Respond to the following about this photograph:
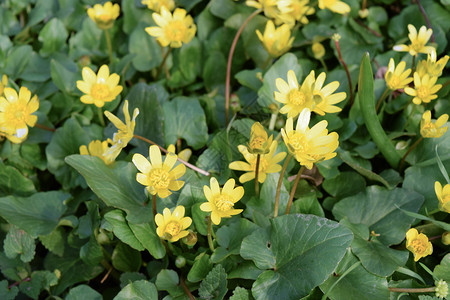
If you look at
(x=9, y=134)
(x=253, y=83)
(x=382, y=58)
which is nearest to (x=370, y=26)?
(x=382, y=58)

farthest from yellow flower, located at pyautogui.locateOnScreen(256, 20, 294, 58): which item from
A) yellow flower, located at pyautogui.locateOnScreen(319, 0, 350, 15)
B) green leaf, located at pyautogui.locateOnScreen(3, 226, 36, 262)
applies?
green leaf, located at pyautogui.locateOnScreen(3, 226, 36, 262)

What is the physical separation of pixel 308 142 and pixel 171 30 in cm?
86

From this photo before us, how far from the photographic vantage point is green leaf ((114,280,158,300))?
48.1 inches

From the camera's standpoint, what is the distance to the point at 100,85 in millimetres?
1606

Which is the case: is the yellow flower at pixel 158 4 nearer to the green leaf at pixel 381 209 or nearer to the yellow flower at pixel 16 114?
the yellow flower at pixel 16 114

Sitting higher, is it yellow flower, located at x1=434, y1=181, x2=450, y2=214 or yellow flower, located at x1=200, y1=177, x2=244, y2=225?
yellow flower, located at x1=434, y1=181, x2=450, y2=214

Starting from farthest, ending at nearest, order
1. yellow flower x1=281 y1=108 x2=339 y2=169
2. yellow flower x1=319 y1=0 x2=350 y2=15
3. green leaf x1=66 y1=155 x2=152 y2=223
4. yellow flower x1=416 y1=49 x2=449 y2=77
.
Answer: yellow flower x1=319 y1=0 x2=350 y2=15 < yellow flower x1=416 y1=49 x2=449 y2=77 < green leaf x1=66 y1=155 x2=152 y2=223 < yellow flower x1=281 y1=108 x2=339 y2=169

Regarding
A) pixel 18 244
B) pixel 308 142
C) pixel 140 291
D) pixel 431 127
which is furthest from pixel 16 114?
pixel 431 127

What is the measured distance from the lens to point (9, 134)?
154 cm

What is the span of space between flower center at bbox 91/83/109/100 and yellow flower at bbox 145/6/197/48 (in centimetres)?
29

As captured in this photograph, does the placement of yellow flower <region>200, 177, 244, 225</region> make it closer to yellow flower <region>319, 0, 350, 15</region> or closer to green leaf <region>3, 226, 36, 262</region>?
green leaf <region>3, 226, 36, 262</region>

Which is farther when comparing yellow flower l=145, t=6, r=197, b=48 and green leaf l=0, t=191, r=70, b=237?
yellow flower l=145, t=6, r=197, b=48

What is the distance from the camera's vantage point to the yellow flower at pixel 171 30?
1735 mm

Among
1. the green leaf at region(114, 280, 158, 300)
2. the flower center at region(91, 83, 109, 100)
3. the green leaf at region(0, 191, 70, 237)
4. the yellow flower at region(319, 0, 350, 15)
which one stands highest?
the yellow flower at region(319, 0, 350, 15)
